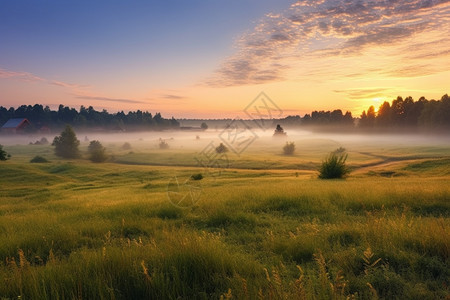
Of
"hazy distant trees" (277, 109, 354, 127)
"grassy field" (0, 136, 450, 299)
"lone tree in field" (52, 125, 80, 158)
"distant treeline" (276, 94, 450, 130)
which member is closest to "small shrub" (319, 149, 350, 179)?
"grassy field" (0, 136, 450, 299)

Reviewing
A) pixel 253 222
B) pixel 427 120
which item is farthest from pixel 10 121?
pixel 427 120

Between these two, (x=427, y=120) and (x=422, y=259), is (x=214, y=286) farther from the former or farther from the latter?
(x=427, y=120)

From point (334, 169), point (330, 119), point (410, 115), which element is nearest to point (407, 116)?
point (410, 115)

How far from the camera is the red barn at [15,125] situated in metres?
157

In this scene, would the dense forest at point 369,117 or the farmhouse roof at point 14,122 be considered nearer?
the dense forest at point 369,117

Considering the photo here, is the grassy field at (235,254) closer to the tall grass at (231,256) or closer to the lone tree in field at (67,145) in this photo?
the tall grass at (231,256)

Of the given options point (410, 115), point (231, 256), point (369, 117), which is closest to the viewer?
point (231, 256)

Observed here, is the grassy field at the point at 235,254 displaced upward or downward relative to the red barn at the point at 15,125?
downward

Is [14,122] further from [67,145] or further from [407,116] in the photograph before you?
[407,116]

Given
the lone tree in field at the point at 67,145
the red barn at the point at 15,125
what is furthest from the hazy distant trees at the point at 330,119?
the red barn at the point at 15,125

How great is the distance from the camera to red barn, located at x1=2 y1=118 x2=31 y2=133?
514ft

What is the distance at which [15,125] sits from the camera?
158250mm

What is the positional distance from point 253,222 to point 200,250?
415 cm

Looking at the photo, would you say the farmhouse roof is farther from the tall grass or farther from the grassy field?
the tall grass
